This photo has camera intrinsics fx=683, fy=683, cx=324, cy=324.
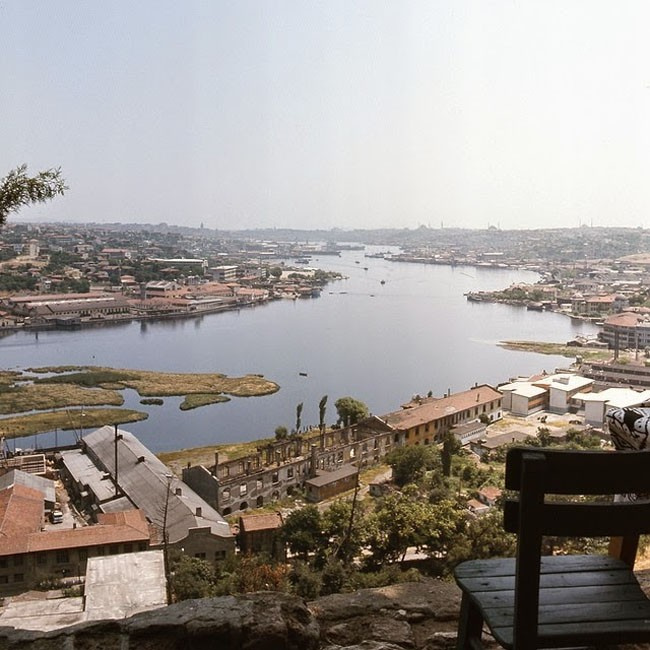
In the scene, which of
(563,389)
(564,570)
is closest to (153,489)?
(564,570)

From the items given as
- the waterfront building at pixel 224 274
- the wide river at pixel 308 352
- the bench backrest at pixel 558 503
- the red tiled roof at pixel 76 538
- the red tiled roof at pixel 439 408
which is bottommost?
the wide river at pixel 308 352

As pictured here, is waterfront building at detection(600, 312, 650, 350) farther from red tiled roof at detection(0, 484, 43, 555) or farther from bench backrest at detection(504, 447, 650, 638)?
bench backrest at detection(504, 447, 650, 638)

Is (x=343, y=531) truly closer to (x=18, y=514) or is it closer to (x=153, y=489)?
(x=153, y=489)

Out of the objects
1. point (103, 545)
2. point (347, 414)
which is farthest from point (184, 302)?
point (103, 545)

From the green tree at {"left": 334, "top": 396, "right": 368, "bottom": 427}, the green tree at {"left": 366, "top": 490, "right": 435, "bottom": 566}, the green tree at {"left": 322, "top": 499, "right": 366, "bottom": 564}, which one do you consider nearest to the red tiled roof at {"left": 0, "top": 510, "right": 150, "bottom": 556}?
the green tree at {"left": 322, "top": 499, "right": 366, "bottom": 564}

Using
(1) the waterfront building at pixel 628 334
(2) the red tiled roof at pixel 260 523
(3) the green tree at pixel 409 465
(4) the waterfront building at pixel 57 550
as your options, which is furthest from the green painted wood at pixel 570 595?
(1) the waterfront building at pixel 628 334

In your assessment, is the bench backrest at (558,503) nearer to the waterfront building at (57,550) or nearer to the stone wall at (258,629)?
the stone wall at (258,629)

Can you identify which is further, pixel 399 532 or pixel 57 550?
pixel 57 550
